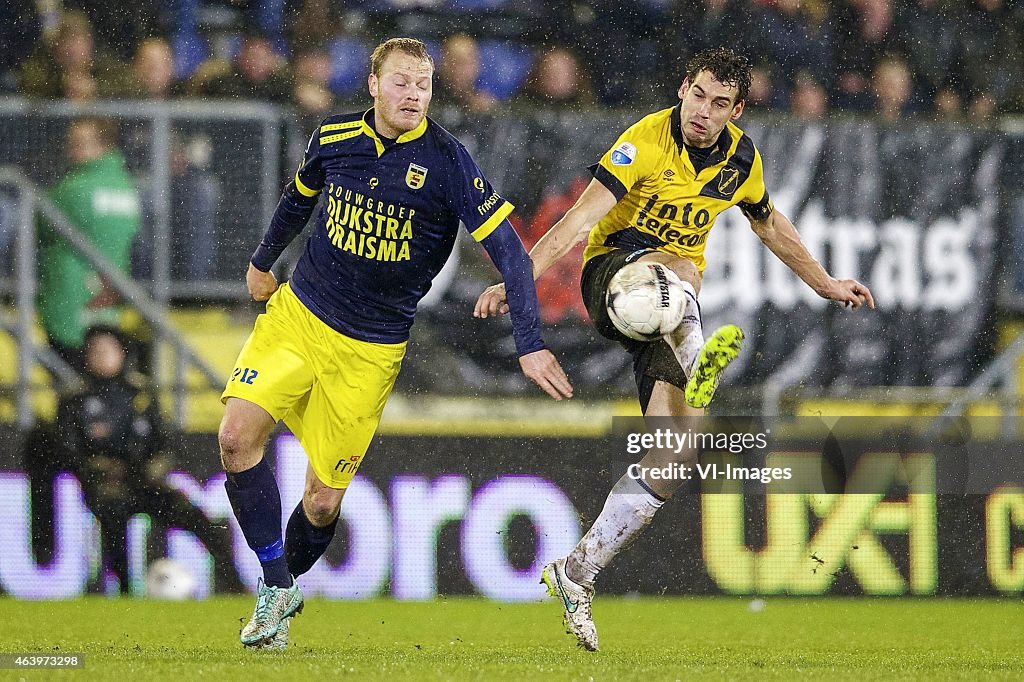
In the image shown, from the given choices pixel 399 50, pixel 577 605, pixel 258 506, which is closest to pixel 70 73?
pixel 399 50

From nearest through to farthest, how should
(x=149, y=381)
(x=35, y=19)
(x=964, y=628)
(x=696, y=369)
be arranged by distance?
(x=696, y=369) → (x=964, y=628) → (x=149, y=381) → (x=35, y=19)

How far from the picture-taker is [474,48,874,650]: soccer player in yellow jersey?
5.44 meters

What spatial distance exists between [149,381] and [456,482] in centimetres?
153

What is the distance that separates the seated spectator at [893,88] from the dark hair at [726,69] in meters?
2.97

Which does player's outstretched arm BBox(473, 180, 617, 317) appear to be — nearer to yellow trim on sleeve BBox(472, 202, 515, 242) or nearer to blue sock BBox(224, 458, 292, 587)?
yellow trim on sleeve BBox(472, 202, 515, 242)

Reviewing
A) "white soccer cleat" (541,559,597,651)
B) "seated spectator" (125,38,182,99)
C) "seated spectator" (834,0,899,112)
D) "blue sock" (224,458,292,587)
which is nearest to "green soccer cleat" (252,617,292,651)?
"blue sock" (224,458,292,587)

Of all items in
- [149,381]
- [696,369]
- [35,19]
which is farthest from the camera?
[35,19]

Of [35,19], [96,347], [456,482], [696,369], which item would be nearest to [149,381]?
[96,347]

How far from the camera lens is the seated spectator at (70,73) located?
308 inches

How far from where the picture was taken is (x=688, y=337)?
5516mm

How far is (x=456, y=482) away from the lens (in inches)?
298

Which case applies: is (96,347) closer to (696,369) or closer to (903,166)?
(696,369)

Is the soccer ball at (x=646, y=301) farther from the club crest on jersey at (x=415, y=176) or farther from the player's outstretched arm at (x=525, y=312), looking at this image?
the club crest on jersey at (x=415, y=176)

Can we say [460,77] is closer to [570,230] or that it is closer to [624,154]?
[624,154]
